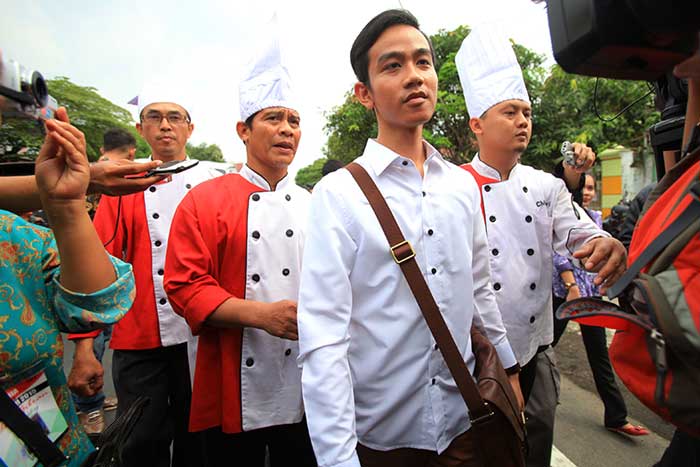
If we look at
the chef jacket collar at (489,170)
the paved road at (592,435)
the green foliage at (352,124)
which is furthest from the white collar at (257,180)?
the green foliage at (352,124)

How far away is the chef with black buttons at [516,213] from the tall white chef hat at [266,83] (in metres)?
Result: 1.20

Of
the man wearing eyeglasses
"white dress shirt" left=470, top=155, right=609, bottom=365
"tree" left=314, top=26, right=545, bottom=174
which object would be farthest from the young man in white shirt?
"tree" left=314, top=26, right=545, bottom=174

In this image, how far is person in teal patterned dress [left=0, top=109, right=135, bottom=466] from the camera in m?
1.13

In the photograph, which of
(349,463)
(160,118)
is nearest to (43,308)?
(349,463)

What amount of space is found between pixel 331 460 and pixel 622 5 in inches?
52.5

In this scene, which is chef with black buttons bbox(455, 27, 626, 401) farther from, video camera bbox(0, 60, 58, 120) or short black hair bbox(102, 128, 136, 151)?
short black hair bbox(102, 128, 136, 151)

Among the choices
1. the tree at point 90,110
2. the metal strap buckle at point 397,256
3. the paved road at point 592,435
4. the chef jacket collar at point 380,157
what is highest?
the tree at point 90,110

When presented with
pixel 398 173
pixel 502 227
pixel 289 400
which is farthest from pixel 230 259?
pixel 502 227

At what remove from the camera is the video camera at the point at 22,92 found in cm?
86

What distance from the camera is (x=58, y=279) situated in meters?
1.30

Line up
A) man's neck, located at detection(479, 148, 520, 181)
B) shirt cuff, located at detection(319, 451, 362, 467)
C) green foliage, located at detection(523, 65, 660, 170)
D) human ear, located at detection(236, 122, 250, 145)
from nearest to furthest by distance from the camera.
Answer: shirt cuff, located at detection(319, 451, 362, 467), human ear, located at detection(236, 122, 250, 145), man's neck, located at detection(479, 148, 520, 181), green foliage, located at detection(523, 65, 660, 170)

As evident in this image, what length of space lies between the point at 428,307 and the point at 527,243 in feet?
3.84

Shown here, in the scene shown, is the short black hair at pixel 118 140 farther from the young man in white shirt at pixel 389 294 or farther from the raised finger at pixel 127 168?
the young man in white shirt at pixel 389 294

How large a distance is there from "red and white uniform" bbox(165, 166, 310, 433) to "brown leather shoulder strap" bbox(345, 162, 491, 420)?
2.53ft
